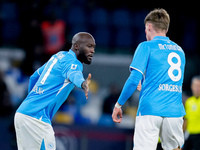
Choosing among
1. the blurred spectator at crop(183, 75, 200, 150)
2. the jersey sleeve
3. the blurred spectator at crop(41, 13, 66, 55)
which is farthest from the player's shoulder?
the blurred spectator at crop(41, 13, 66, 55)

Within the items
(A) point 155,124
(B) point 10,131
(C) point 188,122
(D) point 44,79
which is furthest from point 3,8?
(A) point 155,124

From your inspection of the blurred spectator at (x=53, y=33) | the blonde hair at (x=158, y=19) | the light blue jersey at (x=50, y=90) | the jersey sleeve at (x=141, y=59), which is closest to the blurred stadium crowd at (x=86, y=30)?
the blurred spectator at (x=53, y=33)

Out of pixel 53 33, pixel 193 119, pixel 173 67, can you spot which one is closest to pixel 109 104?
pixel 193 119

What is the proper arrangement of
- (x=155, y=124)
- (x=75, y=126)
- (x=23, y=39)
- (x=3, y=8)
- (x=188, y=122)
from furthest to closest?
(x=3, y=8) < (x=23, y=39) < (x=75, y=126) < (x=188, y=122) < (x=155, y=124)

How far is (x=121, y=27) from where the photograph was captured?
12219 millimetres

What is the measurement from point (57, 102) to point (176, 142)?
1421 millimetres

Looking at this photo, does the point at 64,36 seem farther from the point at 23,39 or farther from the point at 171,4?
A: the point at 171,4

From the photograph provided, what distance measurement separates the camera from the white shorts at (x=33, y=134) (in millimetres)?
4652

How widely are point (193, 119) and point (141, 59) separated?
438 cm

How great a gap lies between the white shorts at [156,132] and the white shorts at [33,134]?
987mm

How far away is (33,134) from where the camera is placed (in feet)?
15.3

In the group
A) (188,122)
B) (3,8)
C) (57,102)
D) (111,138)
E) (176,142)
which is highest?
(3,8)

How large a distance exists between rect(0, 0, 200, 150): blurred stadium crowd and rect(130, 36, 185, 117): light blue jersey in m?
5.72

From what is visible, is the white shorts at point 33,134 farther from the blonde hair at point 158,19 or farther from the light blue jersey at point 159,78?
the blonde hair at point 158,19
